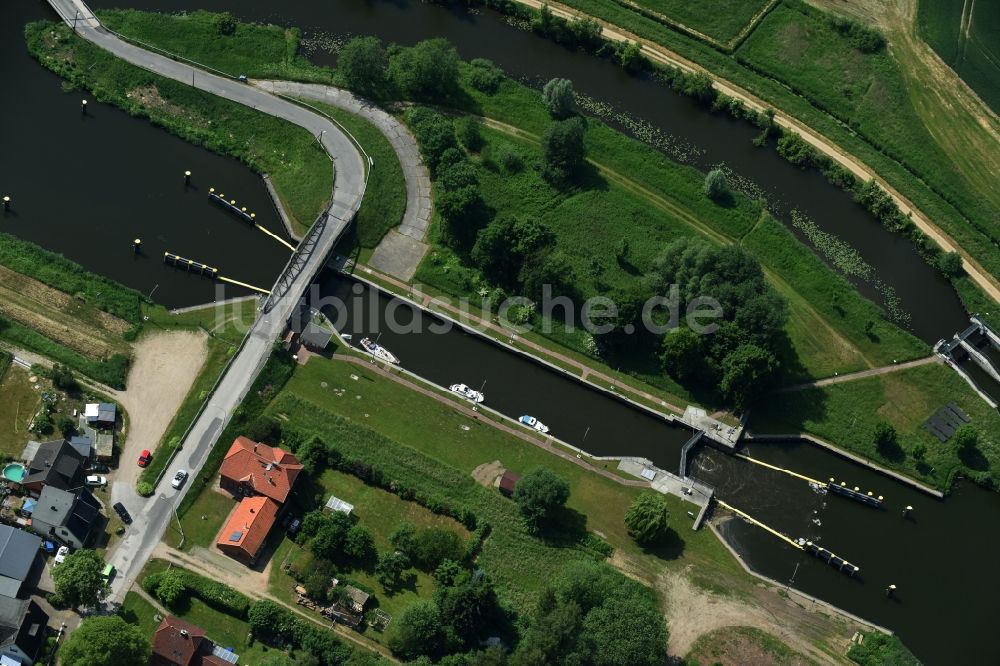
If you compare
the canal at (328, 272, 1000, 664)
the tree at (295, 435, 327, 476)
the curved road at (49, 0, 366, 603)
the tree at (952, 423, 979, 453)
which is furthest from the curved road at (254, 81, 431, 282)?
the tree at (952, 423, 979, 453)

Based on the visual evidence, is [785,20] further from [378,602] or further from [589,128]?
[378,602]

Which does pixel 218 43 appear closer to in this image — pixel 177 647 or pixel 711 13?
pixel 711 13

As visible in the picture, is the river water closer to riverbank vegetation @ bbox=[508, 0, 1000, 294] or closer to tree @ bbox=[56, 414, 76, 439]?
riverbank vegetation @ bbox=[508, 0, 1000, 294]

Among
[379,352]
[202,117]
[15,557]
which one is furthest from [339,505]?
[202,117]

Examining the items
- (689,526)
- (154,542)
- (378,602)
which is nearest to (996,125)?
(689,526)

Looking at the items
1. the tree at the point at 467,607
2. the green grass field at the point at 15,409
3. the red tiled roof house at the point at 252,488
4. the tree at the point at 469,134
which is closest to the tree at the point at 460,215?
the tree at the point at 469,134

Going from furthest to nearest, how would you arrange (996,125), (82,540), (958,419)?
(996,125)
(958,419)
(82,540)

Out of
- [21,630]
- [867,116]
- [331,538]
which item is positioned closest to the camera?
[21,630]
